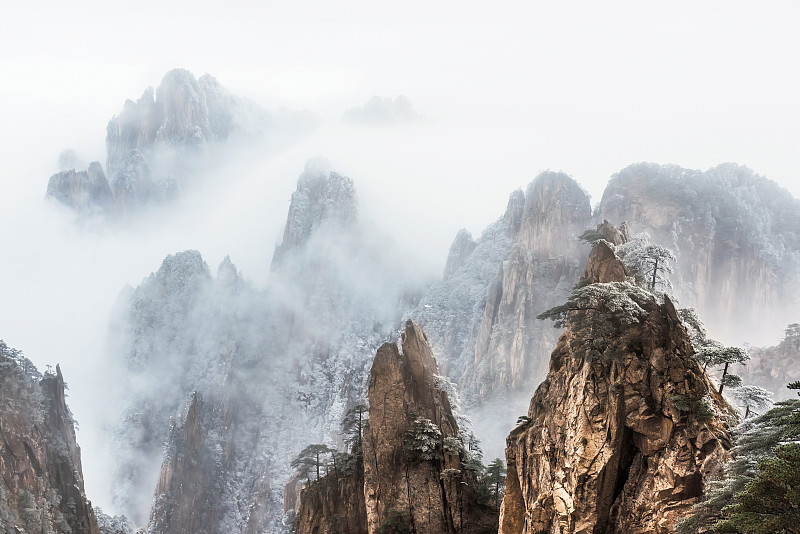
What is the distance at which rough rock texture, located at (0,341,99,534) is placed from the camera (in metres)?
43.6

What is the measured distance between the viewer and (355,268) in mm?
135750

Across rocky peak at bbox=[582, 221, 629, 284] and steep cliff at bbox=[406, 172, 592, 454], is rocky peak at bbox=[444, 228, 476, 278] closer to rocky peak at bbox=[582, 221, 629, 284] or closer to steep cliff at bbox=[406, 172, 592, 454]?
steep cliff at bbox=[406, 172, 592, 454]

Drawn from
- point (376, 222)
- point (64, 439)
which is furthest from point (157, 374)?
point (64, 439)

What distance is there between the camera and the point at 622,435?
2408 cm

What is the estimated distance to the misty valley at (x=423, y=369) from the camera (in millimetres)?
23734

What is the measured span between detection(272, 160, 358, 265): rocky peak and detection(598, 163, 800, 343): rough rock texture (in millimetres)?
69602

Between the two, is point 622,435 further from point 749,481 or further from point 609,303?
point 749,481

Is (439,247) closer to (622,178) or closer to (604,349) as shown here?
(622,178)

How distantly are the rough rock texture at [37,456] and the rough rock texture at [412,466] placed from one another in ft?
82.9

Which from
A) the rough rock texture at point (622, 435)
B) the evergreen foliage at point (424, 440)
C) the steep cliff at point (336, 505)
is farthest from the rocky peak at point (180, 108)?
the rough rock texture at point (622, 435)

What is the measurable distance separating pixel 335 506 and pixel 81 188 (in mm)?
161743

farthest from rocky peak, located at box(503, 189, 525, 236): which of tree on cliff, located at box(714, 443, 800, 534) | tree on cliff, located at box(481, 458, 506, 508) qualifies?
tree on cliff, located at box(714, 443, 800, 534)

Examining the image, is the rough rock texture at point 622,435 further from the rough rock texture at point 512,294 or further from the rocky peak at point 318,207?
the rocky peak at point 318,207

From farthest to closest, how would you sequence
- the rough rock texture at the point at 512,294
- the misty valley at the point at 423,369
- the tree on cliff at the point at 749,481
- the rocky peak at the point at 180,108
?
the rocky peak at the point at 180,108
the rough rock texture at the point at 512,294
the misty valley at the point at 423,369
the tree on cliff at the point at 749,481
